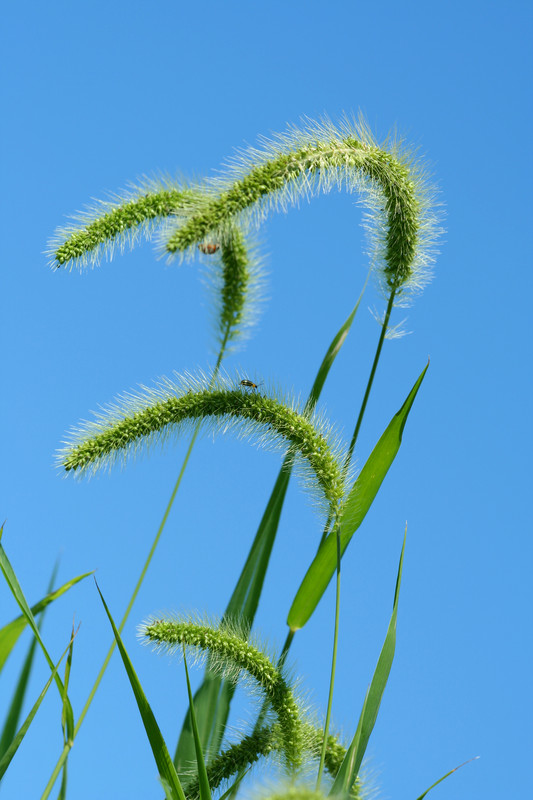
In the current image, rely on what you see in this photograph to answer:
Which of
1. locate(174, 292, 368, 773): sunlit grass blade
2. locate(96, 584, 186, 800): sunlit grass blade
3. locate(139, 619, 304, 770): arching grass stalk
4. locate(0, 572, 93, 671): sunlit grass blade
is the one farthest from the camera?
locate(174, 292, 368, 773): sunlit grass blade

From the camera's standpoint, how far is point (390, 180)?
249cm

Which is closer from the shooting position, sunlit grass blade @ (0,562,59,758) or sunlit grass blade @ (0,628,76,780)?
sunlit grass blade @ (0,628,76,780)

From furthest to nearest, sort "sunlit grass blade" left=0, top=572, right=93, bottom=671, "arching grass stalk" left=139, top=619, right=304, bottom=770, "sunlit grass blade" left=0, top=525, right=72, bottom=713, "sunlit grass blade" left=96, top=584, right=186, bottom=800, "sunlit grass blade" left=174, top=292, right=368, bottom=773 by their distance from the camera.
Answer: "sunlit grass blade" left=174, top=292, right=368, bottom=773 → "sunlit grass blade" left=0, top=572, right=93, bottom=671 → "arching grass stalk" left=139, top=619, right=304, bottom=770 → "sunlit grass blade" left=0, top=525, right=72, bottom=713 → "sunlit grass blade" left=96, top=584, right=186, bottom=800

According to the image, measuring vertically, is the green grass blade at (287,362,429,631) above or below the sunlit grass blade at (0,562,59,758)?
above

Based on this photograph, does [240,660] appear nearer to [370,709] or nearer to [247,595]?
[370,709]

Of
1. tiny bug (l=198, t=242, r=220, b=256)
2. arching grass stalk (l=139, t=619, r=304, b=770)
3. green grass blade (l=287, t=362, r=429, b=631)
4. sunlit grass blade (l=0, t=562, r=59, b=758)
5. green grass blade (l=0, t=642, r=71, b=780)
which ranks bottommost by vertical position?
green grass blade (l=0, t=642, r=71, b=780)

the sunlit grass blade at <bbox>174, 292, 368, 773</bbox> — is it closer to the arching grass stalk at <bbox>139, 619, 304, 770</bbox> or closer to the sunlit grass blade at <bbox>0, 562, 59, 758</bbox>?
the arching grass stalk at <bbox>139, 619, 304, 770</bbox>

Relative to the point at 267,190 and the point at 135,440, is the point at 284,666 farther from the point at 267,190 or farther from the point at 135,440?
the point at 267,190

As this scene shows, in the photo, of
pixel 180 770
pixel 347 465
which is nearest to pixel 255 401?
pixel 347 465

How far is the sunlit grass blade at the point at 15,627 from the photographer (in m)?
2.34

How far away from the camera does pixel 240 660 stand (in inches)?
86.6

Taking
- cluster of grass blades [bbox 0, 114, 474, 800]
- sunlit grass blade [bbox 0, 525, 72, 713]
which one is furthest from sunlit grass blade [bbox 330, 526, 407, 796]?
sunlit grass blade [bbox 0, 525, 72, 713]

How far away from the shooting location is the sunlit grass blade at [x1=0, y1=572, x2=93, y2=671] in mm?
2344

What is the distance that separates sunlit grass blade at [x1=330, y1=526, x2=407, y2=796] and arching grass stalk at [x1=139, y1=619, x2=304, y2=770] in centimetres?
26
